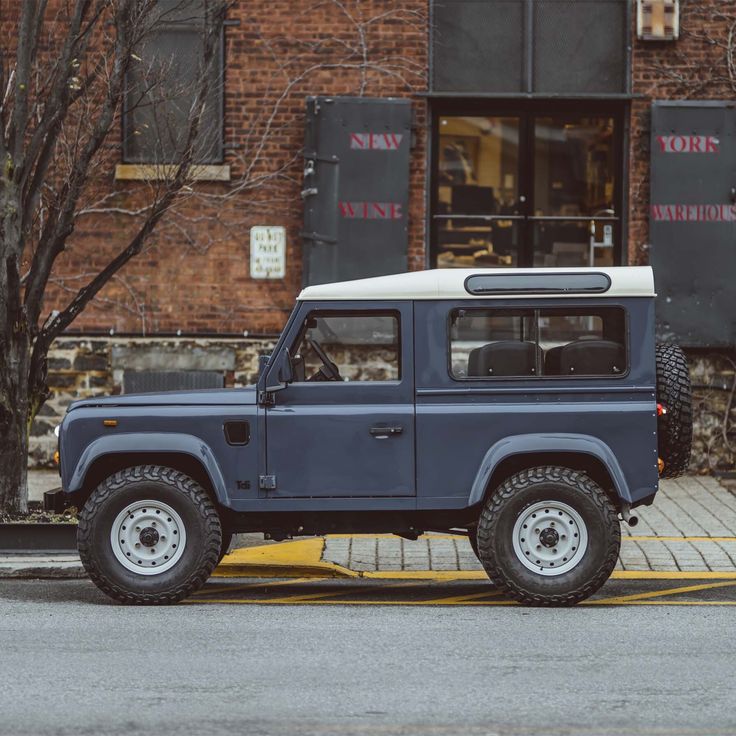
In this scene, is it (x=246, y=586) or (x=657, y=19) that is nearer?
(x=246, y=586)

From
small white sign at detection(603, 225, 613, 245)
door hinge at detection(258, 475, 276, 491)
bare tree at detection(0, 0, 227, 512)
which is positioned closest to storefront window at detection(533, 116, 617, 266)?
small white sign at detection(603, 225, 613, 245)

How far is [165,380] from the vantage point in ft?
49.4

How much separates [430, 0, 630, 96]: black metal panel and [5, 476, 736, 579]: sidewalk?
5.13 meters

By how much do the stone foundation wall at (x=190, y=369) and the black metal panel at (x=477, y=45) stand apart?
A: 3.36m

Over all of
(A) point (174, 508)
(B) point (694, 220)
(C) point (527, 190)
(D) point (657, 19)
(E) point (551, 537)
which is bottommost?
(E) point (551, 537)

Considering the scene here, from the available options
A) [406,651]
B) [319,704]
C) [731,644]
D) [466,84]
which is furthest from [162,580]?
[466,84]

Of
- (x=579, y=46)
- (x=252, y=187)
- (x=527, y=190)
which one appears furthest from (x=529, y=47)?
(x=252, y=187)

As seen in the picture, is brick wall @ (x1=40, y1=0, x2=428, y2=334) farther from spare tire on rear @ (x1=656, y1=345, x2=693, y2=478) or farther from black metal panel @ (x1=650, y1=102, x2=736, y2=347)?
spare tire on rear @ (x1=656, y1=345, x2=693, y2=478)

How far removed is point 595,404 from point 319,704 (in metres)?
3.13

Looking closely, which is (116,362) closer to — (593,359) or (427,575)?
(427,575)

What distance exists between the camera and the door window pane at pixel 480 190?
1531 centimetres

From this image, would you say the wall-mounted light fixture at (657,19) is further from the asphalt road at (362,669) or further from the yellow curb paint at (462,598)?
the asphalt road at (362,669)

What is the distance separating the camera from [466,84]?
1504cm

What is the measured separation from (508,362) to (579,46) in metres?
7.08
